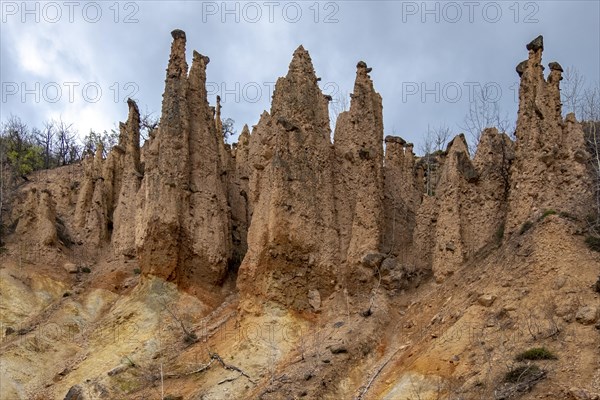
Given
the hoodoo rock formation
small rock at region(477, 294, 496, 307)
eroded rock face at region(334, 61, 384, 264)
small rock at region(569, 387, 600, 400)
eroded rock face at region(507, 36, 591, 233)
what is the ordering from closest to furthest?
small rock at region(569, 387, 600, 400)
small rock at region(477, 294, 496, 307)
eroded rock face at region(507, 36, 591, 233)
the hoodoo rock formation
eroded rock face at region(334, 61, 384, 264)

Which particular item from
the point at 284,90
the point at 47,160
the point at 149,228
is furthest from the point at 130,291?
the point at 47,160

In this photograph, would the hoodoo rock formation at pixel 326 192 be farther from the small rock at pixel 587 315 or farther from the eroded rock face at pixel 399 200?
the small rock at pixel 587 315

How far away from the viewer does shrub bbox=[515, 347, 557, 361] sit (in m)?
18.0

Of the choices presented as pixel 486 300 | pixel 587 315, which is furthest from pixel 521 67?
pixel 587 315

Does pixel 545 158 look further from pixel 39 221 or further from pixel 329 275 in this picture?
pixel 39 221

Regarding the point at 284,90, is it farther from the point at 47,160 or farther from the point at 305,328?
the point at 47,160

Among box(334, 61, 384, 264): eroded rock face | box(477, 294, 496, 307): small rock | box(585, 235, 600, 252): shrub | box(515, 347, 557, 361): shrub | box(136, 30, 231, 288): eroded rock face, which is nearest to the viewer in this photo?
box(515, 347, 557, 361): shrub

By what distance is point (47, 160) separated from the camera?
62156 millimetres

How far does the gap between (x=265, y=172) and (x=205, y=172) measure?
456 cm

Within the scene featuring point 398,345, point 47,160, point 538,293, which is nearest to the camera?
point 538,293

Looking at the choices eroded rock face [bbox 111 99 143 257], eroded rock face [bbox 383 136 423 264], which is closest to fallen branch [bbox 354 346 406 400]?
eroded rock face [bbox 383 136 423 264]

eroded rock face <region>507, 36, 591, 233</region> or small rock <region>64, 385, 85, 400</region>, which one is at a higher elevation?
eroded rock face <region>507, 36, 591, 233</region>

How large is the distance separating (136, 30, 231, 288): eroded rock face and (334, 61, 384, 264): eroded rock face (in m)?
5.91

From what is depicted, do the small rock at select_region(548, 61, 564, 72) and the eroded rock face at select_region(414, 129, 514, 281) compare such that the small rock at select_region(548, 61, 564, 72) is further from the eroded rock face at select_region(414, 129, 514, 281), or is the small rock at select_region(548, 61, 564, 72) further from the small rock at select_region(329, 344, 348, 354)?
the small rock at select_region(329, 344, 348, 354)
